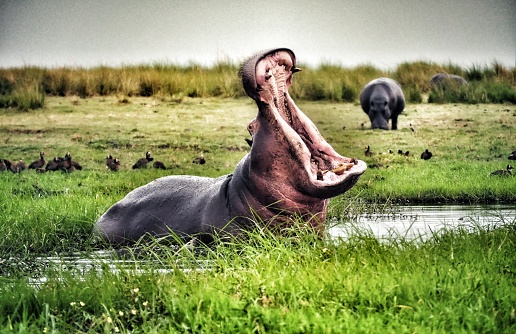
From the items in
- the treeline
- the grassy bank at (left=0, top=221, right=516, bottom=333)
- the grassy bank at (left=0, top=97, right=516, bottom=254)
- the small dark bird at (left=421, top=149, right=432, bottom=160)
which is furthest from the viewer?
the treeline

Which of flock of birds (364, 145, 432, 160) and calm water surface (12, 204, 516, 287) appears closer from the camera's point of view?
calm water surface (12, 204, 516, 287)

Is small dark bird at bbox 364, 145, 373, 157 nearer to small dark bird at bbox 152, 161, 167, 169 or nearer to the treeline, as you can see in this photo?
small dark bird at bbox 152, 161, 167, 169

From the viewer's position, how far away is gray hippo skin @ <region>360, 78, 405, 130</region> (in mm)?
15953

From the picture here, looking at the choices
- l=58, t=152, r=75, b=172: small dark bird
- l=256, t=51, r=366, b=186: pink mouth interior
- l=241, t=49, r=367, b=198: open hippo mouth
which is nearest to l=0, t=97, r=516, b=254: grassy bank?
l=58, t=152, r=75, b=172: small dark bird

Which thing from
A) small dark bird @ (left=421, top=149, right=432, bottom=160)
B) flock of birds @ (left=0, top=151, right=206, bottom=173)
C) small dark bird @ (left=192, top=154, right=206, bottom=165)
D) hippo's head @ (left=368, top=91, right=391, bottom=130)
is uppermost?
hippo's head @ (left=368, top=91, right=391, bottom=130)

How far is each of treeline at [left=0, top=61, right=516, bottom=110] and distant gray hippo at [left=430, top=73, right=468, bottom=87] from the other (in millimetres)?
222

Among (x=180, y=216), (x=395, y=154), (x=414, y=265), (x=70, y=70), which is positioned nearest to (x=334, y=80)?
(x=70, y=70)

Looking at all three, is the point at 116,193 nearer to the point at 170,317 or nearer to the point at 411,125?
the point at 170,317

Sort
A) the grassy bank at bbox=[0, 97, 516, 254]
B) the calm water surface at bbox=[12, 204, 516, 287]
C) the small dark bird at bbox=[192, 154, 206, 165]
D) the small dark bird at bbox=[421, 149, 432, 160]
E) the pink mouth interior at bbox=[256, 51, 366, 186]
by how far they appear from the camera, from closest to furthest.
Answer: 1. the pink mouth interior at bbox=[256, 51, 366, 186]
2. the calm water surface at bbox=[12, 204, 516, 287]
3. the grassy bank at bbox=[0, 97, 516, 254]
4. the small dark bird at bbox=[192, 154, 206, 165]
5. the small dark bird at bbox=[421, 149, 432, 160]

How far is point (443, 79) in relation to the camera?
19875mm

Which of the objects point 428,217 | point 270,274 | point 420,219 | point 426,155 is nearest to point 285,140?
point 270,274

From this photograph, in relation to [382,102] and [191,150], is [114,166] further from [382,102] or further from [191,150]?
[382,102]

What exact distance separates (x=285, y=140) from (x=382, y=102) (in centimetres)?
1080

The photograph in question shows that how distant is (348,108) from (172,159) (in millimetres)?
6098
